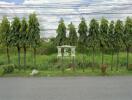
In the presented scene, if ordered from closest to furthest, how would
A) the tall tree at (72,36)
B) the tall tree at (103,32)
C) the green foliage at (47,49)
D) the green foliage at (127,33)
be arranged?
the green foliage at (127,33) → the tall tree at (103,32) → the tall tree at (72,36) → the green foliage at (47,49)

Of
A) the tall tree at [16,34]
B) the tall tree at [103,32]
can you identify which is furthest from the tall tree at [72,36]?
the tall tree at [16,34]

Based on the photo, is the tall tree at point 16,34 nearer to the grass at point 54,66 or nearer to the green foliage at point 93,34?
the grass at point 54,66

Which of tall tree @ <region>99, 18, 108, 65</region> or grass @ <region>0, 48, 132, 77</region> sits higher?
tall tree @ <region>99, 18, 108, 65</region>

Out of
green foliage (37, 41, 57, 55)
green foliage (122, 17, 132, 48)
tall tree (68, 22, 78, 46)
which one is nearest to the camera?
green foliage (122, 17, 132, 48)

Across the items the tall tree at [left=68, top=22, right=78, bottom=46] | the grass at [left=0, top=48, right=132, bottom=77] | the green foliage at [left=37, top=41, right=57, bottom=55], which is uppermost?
the tall tree at [left=68, top=22, right=78, bottom=46]

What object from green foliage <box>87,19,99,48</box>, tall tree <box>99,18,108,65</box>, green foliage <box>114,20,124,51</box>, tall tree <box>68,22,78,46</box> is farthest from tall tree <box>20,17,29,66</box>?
green foliage <box>114,20,124,51</box>

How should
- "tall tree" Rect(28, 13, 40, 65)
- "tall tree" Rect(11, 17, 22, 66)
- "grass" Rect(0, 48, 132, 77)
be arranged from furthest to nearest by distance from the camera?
"tall tree" Rect(11, 17, 22, 66)
"tall tree" Rect(28, 13, 40, 65)
"grass" Rect(0, 48, 132, 77)

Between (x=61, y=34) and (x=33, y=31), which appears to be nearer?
(x=33, y=31)

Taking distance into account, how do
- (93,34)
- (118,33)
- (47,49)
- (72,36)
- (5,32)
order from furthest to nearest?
(47,49) → (72,36) → (93,34) → (118,33) → (5,32)

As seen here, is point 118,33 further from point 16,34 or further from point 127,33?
point 16,34

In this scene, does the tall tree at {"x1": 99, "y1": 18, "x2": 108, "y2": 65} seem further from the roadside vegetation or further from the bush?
the bush

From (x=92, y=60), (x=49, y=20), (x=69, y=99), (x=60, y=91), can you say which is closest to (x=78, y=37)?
(x=92, y=60)

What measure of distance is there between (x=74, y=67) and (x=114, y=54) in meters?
3.25

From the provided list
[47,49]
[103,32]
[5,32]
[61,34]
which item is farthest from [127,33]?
[5,32]
